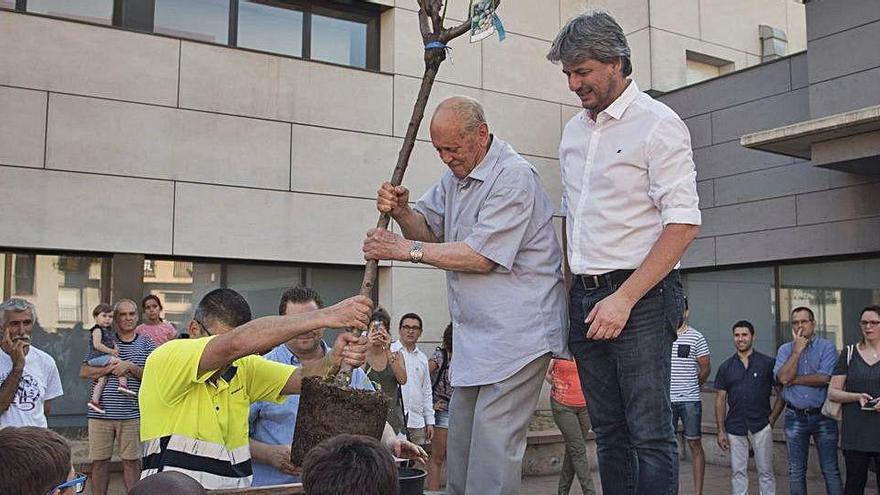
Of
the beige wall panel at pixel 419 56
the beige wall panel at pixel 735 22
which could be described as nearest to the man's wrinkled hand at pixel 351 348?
the beige wall panel at pixel 419 56

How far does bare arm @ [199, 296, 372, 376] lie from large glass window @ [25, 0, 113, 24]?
7520 millimetres

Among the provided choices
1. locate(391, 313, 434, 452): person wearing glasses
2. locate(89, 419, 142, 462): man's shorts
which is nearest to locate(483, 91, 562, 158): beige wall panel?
locate(391, 313, 434, 452): person wearing glasses

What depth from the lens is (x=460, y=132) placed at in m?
3.24

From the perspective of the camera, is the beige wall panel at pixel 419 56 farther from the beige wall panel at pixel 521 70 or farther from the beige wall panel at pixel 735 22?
the beige wall panel at pixel 735 22

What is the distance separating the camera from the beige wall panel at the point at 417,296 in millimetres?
11195

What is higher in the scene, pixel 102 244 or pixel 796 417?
pixel 102 244

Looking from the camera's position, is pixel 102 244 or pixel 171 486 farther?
pixel 102 244

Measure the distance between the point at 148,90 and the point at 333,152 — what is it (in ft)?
7.60

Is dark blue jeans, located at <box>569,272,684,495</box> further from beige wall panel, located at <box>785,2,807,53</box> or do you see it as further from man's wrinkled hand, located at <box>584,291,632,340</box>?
beige wall panel, located at <box>785,2,807,53</box>

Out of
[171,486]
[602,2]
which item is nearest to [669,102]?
Result: [602,2]

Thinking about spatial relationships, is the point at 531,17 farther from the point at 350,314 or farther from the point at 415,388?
the point at 350,314

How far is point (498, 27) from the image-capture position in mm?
3484

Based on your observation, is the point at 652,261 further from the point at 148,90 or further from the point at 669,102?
the point at 669,102

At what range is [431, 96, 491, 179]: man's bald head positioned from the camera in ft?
10.6
